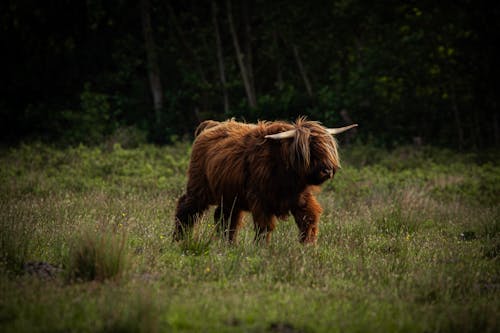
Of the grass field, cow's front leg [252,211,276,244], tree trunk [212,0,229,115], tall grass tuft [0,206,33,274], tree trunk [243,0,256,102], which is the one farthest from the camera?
tree trunk [243,0,256,102]

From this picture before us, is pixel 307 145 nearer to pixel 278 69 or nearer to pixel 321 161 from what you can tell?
pixel 321 161

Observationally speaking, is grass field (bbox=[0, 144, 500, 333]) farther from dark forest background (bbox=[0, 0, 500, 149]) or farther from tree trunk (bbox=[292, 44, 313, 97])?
tree trunk (bbox=[292, 44, 313, 97])

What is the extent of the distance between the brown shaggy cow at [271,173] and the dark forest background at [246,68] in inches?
431

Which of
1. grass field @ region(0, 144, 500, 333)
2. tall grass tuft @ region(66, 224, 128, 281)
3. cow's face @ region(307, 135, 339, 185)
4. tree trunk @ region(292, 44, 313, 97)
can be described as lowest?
grass field @ region(0, 144, 500, 333)

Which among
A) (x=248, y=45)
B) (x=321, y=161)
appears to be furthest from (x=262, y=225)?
(x=248, y=45)

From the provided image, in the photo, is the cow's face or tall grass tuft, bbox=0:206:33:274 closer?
tall grass tuft, bbox=0:206:33:274

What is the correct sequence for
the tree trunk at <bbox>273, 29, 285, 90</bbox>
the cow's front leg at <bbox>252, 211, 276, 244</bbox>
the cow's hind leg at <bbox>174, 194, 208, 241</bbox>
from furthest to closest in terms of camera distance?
the tree trunk at <bbox>273, 29, 285, 90</bbox>
the cow's hind leg at <bbox>174, 194, 208, 241</bbox>
the cow's front leg at <bbox>252, 211, 276, 244</bbox>

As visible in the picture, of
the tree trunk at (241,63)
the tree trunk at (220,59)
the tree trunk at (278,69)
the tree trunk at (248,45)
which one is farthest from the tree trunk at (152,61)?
the tree trunk at (278,69)

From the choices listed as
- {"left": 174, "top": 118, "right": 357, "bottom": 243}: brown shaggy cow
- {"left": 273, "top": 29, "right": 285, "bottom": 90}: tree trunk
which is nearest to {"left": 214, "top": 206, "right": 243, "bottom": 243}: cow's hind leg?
{"left": 174, "top": 118, "right": 357, "bottom": 243}: brown shaggy cow

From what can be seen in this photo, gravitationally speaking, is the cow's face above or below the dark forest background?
below

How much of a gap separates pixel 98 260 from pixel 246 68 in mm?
18064

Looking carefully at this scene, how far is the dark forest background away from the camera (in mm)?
19641

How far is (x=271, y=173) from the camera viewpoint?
7.11m

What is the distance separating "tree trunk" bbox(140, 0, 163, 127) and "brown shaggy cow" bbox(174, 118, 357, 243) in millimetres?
14328
